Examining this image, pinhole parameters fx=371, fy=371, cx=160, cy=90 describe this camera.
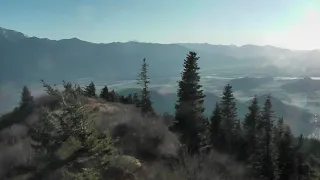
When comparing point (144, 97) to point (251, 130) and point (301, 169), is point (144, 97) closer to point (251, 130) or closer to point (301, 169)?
point (251, 130)

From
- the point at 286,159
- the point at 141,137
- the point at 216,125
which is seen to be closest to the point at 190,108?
the point at 141,137

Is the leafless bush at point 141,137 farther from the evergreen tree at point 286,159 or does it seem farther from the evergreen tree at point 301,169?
the evergreen tree at point 301,169

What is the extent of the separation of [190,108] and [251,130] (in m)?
20.7

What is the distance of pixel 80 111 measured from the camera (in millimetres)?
15156

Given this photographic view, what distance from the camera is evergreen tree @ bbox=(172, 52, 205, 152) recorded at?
4134cm

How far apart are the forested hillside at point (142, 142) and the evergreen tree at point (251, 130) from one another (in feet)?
0.50

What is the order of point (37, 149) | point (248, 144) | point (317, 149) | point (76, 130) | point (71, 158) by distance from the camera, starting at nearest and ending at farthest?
point (76, 130) < point (71, 158) < point (37, 149) < point (248, 144) < point (317, 149)

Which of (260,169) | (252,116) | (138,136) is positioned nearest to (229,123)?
(252,116)

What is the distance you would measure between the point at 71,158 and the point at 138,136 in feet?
57.9

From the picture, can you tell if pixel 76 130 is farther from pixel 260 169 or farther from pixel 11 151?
pixel 260 169

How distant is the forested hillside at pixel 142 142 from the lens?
15.7 m

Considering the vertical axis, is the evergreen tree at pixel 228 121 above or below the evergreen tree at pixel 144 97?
below

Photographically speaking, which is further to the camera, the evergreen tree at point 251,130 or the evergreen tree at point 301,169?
the evergreen tree at point 251,130

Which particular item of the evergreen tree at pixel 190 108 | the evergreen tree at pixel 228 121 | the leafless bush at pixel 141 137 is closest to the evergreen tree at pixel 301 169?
the evergreen tree at pixel 228 121
